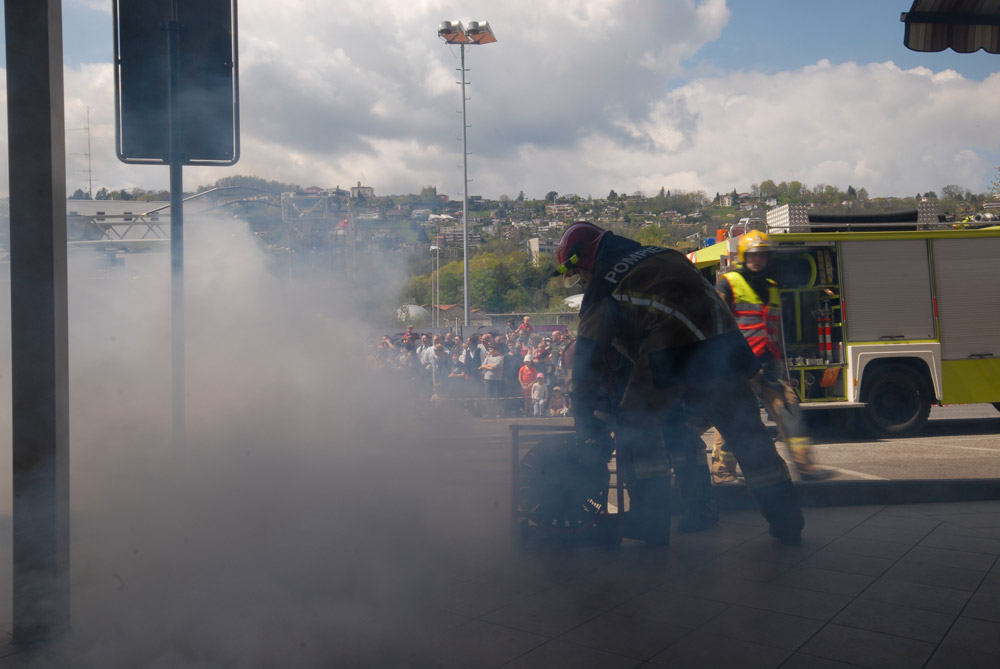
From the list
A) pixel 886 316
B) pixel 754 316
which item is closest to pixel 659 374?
pixel 754 316

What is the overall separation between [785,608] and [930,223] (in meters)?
8.86

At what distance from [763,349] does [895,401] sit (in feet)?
16.2

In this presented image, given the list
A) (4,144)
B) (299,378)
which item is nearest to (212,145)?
(4,144)

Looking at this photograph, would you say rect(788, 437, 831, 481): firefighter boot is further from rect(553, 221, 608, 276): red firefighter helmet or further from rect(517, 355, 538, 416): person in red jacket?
rect(517, 355, 538, 416): person in red jacket

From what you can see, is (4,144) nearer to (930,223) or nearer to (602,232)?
(602,232)

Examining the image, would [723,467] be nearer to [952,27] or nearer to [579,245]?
[579,245]

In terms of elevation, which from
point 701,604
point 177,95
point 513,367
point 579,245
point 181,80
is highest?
point 181,80

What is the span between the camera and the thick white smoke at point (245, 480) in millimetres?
3068

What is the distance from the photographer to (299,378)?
19.8ft

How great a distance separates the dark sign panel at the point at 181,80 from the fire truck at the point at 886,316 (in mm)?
6762

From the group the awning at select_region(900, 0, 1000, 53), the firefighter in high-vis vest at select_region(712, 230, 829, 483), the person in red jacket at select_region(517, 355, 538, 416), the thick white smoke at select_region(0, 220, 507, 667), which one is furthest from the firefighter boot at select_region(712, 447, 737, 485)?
the person in red jacket at select_region(517, 355, 538, 416)

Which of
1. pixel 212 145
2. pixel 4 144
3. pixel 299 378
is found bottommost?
pixel 299 378

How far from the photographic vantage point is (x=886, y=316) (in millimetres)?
9656

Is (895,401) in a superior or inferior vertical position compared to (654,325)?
inferior
